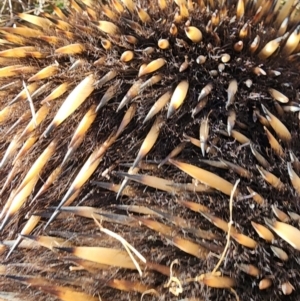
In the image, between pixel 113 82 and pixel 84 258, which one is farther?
pixel 113 82

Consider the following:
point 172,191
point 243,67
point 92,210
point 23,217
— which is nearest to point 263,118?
point 243,67

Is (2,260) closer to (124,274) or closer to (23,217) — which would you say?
(23,217)

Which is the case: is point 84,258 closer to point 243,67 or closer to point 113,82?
point 113,82

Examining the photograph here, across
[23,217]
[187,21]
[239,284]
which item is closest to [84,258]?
[23,217]

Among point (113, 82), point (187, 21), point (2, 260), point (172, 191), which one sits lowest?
point (2, 260)

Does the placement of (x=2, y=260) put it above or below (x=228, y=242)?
below

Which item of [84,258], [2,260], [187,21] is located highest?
[187,21]
